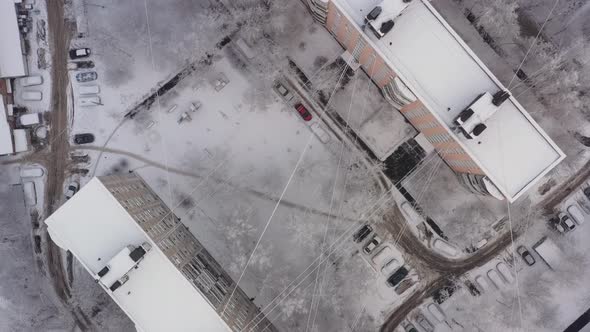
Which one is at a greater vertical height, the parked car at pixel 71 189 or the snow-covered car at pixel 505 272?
the parked car at pixel 71 189

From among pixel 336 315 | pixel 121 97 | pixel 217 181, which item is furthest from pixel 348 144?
pixel 121 97

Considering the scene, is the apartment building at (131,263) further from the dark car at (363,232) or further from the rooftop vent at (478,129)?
the rooftop vent at (478,129)

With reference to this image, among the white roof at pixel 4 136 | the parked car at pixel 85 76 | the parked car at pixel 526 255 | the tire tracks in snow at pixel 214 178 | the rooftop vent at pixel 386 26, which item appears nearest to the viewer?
the rooftop vent at pixel 386 26

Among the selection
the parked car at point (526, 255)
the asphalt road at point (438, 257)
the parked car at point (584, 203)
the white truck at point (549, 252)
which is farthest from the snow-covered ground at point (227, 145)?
the parked car at point (584, 203)

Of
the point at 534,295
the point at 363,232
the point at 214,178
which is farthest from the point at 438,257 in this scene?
the point at 214,178

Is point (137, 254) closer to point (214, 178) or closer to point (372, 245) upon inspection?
point (214, 178)

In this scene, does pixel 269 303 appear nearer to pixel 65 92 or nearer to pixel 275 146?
pixel 275 146

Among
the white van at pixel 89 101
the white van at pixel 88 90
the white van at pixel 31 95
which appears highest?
the white van at pixel 31 95
